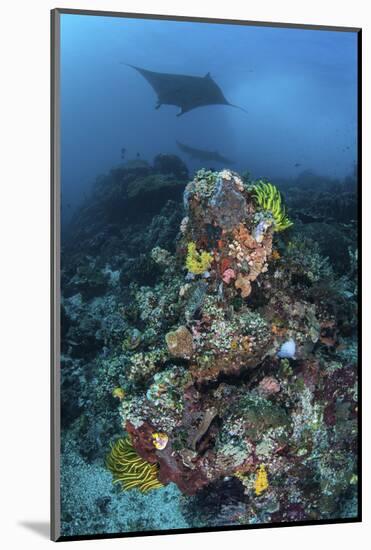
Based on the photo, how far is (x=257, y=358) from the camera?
5.80 metres

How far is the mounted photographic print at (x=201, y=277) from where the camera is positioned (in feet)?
18.3

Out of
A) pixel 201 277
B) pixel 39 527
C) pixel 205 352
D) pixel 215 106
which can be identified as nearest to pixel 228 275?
pixel 201 277

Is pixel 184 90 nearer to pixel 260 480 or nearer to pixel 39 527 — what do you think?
pixel 260 480

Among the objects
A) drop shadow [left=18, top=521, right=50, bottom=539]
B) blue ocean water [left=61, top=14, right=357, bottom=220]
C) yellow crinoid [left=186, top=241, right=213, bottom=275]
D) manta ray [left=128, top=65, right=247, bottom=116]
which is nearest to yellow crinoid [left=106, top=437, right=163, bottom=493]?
drop shadow [left=18, top=521, right=50, bottom=539]

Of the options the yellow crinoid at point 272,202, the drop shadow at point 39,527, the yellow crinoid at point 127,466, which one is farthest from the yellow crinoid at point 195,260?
the drop shadow at point 39,527

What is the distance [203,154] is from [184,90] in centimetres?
39

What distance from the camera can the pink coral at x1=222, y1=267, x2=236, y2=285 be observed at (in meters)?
5.78

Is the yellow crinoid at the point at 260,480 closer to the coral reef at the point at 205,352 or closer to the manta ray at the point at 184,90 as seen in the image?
the coral reef at the point at 205,352

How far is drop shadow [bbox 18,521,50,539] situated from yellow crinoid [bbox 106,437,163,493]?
1.62 feet

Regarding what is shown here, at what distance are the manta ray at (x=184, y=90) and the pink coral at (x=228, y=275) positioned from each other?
0.95m

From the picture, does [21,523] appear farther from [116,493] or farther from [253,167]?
[253,167]

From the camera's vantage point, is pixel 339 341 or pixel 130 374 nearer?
pixel 130 374

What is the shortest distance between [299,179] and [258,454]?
164 centimetres

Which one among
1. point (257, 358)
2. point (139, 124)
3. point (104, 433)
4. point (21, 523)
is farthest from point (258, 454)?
point (139, 124)
